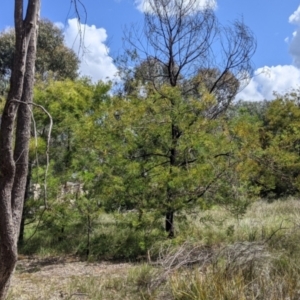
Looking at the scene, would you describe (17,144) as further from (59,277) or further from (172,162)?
(172,162)

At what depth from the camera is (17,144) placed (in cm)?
418

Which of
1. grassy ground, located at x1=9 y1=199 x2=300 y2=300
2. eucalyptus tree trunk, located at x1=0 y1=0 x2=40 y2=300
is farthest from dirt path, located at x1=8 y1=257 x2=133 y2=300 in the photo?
eucalyptus tree trunk, located at x1=0 y1=0 x2=40 y2=300

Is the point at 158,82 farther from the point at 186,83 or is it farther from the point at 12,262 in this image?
the point at 12,262

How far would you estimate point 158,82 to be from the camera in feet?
33.8

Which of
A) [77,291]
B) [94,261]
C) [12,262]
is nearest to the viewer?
[12,262]

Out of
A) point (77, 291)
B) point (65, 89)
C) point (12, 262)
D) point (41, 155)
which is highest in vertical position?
point (65, 89)

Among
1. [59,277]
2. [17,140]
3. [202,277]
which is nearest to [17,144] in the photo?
[17,140]

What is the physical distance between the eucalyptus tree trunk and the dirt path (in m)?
1.53

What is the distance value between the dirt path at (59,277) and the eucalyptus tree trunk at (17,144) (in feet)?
5.01

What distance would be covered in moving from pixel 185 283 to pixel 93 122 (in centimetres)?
470

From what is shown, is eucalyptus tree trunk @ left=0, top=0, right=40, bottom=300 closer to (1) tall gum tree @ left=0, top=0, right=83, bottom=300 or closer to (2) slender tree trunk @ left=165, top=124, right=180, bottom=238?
(1) tall gum tree @ left=0, top=0, right=83, bottom=300

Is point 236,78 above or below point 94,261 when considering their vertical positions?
above

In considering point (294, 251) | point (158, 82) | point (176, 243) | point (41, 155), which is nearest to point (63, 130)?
point (41, 155)

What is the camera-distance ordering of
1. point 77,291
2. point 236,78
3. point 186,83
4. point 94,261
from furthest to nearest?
1. point 236,78
2. point 186,83
3. point 94,261
4. point 77,291
